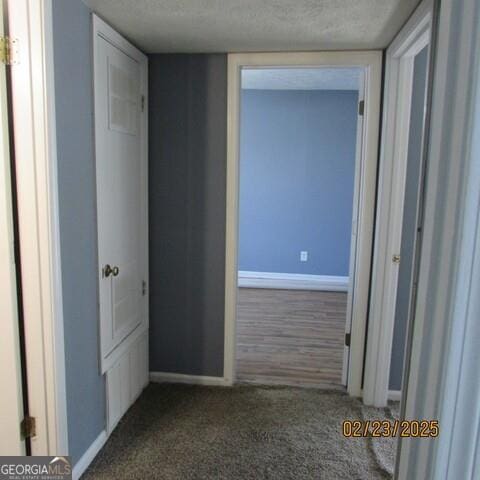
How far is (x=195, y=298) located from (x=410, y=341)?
1507 mm

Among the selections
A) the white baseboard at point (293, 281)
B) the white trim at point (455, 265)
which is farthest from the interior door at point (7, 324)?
the white baseboard at point (293, 281)

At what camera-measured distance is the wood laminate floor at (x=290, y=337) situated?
3068 mm

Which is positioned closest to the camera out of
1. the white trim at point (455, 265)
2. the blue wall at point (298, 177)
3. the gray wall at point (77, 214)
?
the white trim at point (455, 265)

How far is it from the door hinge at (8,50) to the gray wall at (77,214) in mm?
144

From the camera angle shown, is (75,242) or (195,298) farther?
(195,298)

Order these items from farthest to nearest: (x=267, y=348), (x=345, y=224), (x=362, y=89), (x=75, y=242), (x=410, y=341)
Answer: (x=345, y=224), (x=267, y=348), (x=362, y=89), (x=75, y=242), (x=410, y=341)

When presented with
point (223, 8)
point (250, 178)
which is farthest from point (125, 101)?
point (250, 178)

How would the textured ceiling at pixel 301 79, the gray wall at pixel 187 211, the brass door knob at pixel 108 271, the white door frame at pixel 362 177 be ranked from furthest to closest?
the textured ceiling at pixel 301 79, the gray wall at pixel 187 211, the white door frame at pixel 362 177, the brass door knob at pixel 108 271

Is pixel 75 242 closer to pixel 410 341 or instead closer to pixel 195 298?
pixel 195 298

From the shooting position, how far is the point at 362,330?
2.68 m

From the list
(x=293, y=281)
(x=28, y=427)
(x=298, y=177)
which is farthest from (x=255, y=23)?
(x=293, y=281)

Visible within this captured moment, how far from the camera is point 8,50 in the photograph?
155 centimetres

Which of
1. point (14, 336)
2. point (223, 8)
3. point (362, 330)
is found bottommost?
point (362, 330)

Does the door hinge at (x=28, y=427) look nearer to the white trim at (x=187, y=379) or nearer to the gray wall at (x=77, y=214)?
the gray wall at (x=77, y=214)
